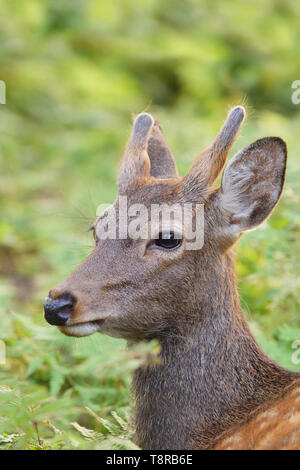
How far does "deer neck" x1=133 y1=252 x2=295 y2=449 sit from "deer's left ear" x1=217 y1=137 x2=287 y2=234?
0.34 meters

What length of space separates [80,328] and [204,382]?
76cm

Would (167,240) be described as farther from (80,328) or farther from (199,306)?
(80,328)

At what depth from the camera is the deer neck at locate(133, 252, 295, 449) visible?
4.07 meters

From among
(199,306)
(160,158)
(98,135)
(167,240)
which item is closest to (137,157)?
(160,158)

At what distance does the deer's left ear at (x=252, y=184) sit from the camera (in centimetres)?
409

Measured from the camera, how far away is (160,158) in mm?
4824

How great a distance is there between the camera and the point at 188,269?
13.4 feet

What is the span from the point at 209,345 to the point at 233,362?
16 centimetres

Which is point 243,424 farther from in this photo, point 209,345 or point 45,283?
point 45,283

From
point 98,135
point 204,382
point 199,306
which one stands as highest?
point 98,135

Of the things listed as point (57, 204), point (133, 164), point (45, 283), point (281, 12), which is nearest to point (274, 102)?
point (281, 12)

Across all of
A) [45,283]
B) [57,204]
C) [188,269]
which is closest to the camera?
[188,269]

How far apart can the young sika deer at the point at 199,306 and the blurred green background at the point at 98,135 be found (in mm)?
342

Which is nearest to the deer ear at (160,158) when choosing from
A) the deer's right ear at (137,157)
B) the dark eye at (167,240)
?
the deer's right ear at (137,157)
